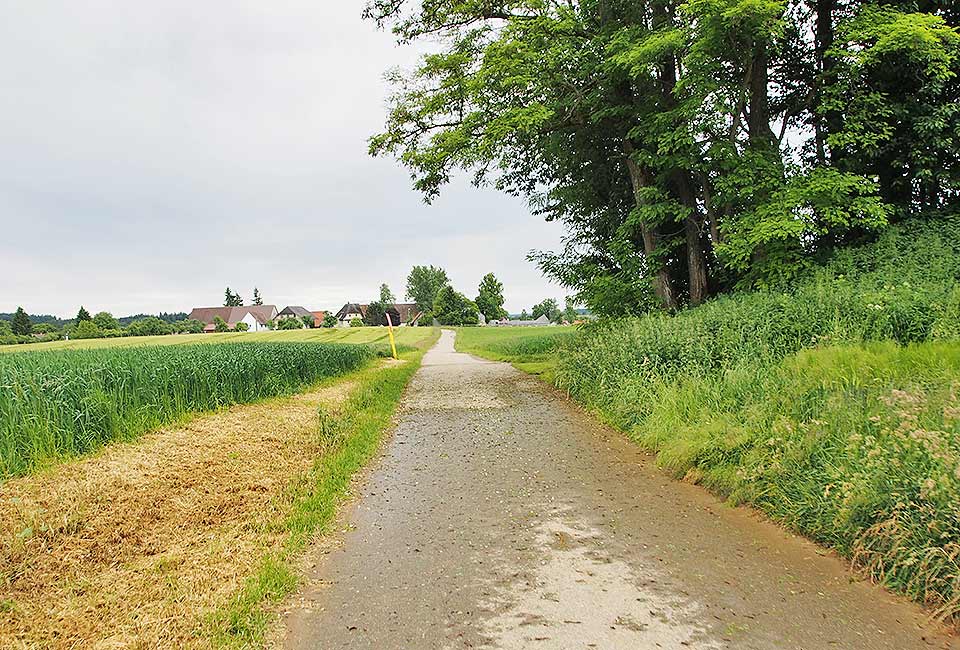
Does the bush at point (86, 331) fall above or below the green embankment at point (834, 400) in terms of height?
above

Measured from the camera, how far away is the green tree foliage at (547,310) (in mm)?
123306

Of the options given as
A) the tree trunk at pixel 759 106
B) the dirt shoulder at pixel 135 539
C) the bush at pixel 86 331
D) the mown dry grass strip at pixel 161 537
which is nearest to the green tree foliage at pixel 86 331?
the bush at pixel 86 331

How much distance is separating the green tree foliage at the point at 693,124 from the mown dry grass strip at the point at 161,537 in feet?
27.8

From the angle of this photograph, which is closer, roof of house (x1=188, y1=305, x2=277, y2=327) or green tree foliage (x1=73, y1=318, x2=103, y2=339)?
green tree foliage (x1=73, y1=318, x2=103, y2=339)

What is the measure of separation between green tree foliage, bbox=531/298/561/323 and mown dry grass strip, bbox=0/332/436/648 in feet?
383

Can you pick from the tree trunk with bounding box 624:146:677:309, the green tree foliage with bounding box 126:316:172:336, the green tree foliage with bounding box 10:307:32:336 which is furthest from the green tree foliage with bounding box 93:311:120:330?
the tree trunk with bounding box 624:146:677:309

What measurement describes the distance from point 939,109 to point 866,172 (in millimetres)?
1420

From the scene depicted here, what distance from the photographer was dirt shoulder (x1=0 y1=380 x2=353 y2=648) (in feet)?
9.47

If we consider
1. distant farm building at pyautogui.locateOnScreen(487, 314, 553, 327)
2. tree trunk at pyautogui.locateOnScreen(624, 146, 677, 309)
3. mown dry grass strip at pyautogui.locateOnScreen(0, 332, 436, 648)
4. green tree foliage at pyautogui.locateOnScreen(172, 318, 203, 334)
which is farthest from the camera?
distant farm building at pyautogui.locateOnScreen(487, 314, 553, 327)

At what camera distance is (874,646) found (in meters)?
2.62

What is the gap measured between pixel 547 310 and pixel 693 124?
117103 mm

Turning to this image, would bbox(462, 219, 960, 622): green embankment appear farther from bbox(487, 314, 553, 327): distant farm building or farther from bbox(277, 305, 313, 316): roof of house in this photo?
bbox(277, 305, 313, 316): roof of house

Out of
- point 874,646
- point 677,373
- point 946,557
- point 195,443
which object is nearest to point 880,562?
point 946,557

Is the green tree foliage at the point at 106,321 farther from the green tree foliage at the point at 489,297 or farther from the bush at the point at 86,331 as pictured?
the green tree foliage at the point at 489,297
